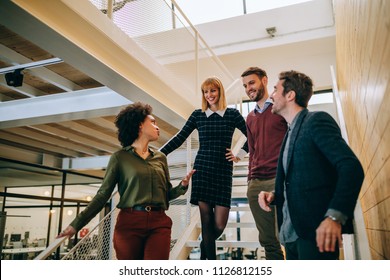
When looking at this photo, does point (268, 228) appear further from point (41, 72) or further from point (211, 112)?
point (41, 72)

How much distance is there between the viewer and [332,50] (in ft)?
20.7

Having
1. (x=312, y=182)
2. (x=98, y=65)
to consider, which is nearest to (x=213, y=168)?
(x=312, y=182)

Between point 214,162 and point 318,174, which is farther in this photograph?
point 214,162

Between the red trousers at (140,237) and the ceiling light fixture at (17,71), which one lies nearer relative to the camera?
the red trousers at (140,237)

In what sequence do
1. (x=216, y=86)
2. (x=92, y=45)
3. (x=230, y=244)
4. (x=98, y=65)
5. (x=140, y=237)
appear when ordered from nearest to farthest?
(x=140, y=237), (x=216, y=86), (x=92, y=45), (x=98, y=65), (x=230, y=244)

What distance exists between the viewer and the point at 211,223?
220 centimetres

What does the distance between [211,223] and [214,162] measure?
40cm

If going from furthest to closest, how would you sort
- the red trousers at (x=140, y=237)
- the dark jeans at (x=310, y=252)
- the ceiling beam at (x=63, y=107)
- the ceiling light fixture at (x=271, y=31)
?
the ceiling light fixture at (x=271, y=31)
the ceiling beam at (x=63, y=107)
the red trousers at (x=140, y=237)
the dark jeans at (x=310, y=252)

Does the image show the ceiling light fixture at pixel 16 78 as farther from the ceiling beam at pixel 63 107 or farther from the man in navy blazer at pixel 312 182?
the man in navy blazer at pixel 312 182

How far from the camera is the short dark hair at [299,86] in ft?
4.77

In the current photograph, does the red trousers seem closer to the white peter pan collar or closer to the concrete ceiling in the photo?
the white peter pan collar

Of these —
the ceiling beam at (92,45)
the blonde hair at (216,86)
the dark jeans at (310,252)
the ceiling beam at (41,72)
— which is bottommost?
the dark jeans at (310,252)

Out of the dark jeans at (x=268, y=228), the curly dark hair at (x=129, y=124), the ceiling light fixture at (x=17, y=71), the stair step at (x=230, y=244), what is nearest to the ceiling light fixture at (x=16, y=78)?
the ceiling light fixture at (x=17, y=71)

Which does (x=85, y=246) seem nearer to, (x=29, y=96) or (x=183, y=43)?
(x=29, y=96)
